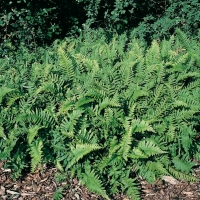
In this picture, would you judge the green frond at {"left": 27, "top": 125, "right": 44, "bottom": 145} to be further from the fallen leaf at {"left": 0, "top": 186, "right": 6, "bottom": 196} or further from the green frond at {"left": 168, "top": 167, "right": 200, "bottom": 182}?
the green frond at {"left": 168, "top": 167, "right": 200, "bottom": 182}

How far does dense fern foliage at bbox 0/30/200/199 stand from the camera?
3666mm

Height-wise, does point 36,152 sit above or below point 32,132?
below

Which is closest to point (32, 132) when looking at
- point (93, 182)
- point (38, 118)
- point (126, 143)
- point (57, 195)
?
point (38, 118)

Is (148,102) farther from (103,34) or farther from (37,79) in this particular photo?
(103,34)

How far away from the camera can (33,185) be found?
150 inches

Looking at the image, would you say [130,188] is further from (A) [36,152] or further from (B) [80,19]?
(B) [80,19]

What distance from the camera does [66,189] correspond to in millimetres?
3750

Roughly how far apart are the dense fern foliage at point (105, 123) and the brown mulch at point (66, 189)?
3.6 inches

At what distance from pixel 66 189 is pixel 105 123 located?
811 millimetres

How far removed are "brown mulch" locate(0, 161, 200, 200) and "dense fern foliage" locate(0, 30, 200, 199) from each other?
0.30 feet

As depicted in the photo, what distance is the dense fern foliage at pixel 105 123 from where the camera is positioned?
144 inches

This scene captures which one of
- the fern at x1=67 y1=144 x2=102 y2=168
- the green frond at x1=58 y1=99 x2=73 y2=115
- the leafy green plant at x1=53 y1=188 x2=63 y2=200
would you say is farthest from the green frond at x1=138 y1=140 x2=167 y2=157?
the leafy green plant at x1=53 y1=188 x2=63 y2=200

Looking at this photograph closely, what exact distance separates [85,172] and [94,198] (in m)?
0.28

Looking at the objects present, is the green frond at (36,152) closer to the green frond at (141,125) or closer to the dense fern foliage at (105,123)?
the dense fern foliage at (105,123)
